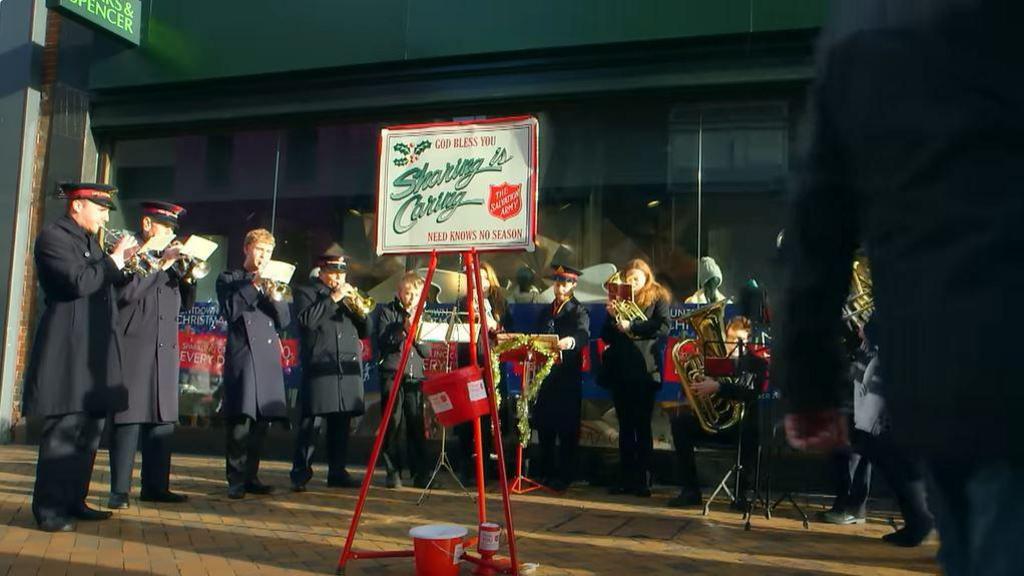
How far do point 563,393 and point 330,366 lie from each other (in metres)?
2.08

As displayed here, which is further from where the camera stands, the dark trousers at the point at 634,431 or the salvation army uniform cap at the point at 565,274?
the salvation army uniform cap at the point at 565,274

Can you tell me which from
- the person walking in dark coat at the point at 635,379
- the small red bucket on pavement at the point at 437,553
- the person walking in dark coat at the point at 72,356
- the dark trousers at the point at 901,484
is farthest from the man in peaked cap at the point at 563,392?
the person walking in dark coat at the point at 72,356

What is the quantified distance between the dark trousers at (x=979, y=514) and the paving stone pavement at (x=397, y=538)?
3.54 metres

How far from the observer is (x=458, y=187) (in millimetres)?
4766

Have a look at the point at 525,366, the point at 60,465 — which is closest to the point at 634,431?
the point at 525,366

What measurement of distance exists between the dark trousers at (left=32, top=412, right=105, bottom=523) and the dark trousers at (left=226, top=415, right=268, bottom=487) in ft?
4.54

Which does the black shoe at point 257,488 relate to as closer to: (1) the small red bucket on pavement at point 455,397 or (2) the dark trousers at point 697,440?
(1) the small red bucket on pavement at point 455,397

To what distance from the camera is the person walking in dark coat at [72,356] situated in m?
5.38

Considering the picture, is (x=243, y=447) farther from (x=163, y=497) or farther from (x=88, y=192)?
(x=88, y=192)

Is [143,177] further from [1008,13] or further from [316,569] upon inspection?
[1008,13]

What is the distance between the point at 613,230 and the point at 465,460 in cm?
272

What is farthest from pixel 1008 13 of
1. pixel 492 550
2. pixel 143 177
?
pixel 143 177

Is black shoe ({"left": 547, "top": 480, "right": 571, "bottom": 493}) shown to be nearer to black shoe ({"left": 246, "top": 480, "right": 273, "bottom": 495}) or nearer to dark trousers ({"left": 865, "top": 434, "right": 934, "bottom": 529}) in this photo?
black shoe ({"left": 246, "top": 480, "right": 273, "bottom": 495})

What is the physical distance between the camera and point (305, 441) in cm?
747
